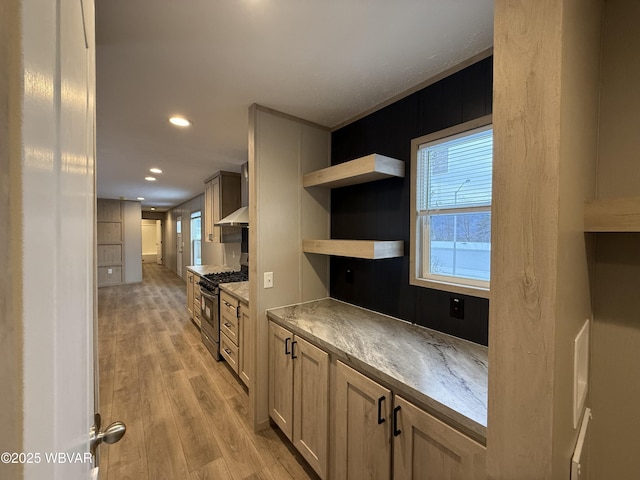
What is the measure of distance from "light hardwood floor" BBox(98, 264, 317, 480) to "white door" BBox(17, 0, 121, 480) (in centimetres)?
168

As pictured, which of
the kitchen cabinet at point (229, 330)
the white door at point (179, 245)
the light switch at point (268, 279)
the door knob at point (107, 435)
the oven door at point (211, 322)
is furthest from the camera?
the white door at point (179, 245)

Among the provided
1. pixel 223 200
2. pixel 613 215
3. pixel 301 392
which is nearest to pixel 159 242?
pixel 223 200

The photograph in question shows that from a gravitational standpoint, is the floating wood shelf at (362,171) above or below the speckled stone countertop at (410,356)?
above

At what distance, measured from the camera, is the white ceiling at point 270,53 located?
1.18 meters

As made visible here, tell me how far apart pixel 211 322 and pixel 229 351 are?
58 centimetres

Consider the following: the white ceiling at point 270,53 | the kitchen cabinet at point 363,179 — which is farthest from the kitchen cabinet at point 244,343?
the white ceiling at point 270,53

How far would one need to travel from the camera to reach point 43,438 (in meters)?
0.28

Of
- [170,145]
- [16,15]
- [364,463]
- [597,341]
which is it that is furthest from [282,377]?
[170,145]

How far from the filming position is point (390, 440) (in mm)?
1204

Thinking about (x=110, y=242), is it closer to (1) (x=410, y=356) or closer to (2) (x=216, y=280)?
(2) (x=216, y=280)

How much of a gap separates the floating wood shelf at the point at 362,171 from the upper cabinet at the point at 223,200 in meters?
2.47

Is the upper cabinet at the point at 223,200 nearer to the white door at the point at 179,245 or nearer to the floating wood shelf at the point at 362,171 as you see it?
the floating wood shelf at the point at 362,171

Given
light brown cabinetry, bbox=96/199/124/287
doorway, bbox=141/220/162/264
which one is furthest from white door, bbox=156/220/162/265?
light brown cabinetry, bbox=96/199/124/287

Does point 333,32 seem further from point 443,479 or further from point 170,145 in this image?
point 170,145
